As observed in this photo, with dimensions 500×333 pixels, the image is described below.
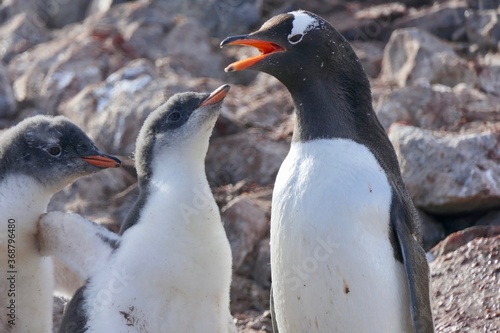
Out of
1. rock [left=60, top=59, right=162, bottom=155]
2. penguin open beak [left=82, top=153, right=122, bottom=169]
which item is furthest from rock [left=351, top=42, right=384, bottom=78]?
penguin open beak [left=82, top=153, right=122, bottom=169]

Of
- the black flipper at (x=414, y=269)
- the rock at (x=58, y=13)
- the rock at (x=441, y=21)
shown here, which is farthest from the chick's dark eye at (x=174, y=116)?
the rock at (x=58, y=13)

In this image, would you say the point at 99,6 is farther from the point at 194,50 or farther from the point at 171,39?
the point at 194,50

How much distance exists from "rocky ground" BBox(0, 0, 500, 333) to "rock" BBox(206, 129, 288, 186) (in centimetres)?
1

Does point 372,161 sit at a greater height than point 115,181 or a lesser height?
greater

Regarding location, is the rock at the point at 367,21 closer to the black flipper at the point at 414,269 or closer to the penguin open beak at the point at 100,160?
the penguin open beak at the point at 100,160

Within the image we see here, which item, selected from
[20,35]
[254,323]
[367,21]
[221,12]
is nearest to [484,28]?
[367,21]

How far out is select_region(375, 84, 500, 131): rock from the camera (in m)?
7.16

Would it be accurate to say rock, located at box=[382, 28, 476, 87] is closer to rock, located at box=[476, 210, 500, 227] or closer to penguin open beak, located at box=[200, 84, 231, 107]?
rock, located at box=[476, 210, 500, 227]

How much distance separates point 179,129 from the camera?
4773mm

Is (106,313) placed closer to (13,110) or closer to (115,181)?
(115,181)

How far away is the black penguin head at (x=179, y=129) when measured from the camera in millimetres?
4742

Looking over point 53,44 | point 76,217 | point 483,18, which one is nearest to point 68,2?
Answer: point 53,44

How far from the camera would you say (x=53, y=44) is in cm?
1000

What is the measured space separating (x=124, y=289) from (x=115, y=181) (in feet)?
8.70
